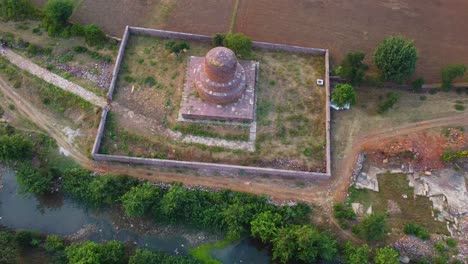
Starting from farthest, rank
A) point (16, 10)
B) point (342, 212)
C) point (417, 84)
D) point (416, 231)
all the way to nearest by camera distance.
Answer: point (16, 10) < point (417, 84) < point (342, 212) < point (416, 231)

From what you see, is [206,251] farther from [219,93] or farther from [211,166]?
[219,93]

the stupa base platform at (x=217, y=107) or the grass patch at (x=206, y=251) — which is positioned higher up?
the stupa base platform at (x=217, y=107)

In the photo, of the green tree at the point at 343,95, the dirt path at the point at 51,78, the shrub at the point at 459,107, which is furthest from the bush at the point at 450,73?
the dirt path at the point at 51,78

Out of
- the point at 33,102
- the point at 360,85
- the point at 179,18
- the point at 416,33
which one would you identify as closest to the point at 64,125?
the point at 33,102

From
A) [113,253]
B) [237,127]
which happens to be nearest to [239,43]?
[237,127]

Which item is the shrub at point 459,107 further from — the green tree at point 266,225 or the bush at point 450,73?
the green tree at point 266,225

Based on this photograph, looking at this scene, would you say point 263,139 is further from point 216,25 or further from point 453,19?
point 453,19
